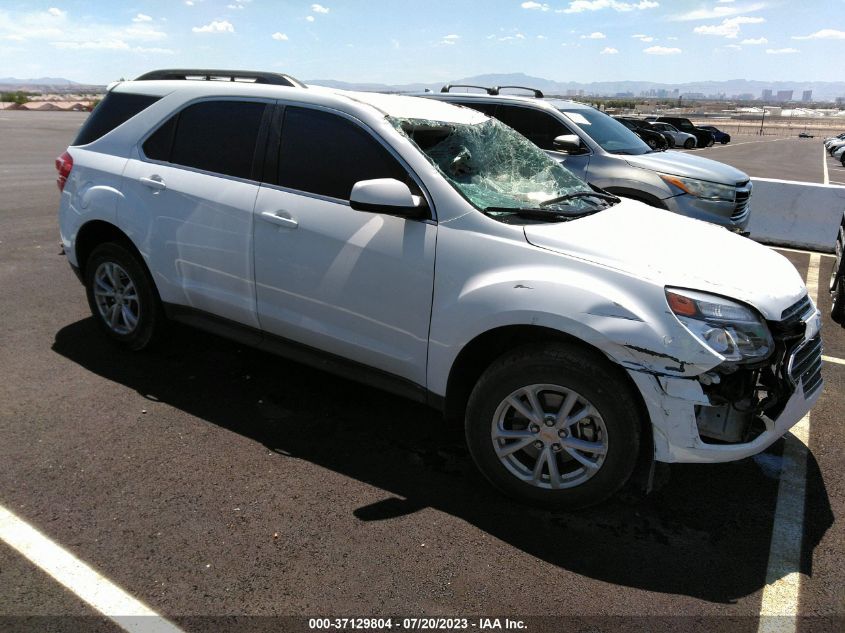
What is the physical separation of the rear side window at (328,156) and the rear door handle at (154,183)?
3.03 feet

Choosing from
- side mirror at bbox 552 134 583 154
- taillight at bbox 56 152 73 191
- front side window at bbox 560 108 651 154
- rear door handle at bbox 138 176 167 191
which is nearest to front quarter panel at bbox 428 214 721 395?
rear door handle at bbox 138 176 167 191

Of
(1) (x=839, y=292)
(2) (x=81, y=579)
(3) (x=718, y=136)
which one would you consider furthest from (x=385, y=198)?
(3) (x=718, y=136)

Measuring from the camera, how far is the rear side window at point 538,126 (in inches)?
304

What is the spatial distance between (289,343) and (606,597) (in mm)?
2123

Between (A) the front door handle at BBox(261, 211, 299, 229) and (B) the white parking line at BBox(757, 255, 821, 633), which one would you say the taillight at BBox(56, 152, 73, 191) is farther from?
(B) the white parking line at BBox(757, 255, 821, 633)

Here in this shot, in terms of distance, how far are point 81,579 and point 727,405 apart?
8.79 ft

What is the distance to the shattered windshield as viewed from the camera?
3276mm

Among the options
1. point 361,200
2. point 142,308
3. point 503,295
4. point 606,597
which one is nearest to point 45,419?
point 142,308

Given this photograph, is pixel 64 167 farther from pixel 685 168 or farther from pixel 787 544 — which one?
pixel 685 168

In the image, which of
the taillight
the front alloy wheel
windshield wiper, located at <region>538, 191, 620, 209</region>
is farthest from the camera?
the taillight

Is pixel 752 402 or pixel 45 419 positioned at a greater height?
pixel 752 402

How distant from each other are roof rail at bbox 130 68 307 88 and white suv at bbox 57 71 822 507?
37mm

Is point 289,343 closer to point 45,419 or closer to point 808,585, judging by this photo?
point 45,419

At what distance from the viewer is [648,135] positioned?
929 cm
